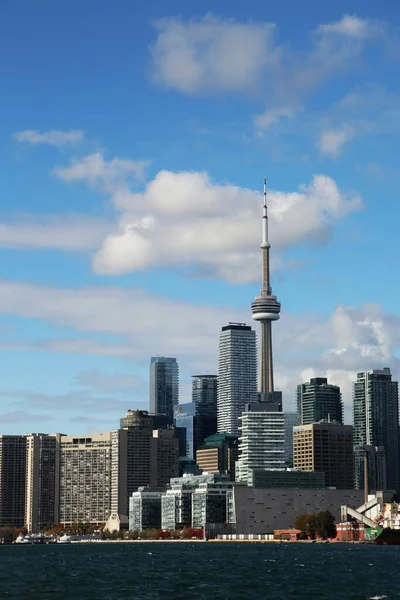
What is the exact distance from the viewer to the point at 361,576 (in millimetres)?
175125

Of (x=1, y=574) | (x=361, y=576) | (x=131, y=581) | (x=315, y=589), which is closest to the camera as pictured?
(x=315, y=589)

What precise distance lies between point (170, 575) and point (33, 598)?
47897mm

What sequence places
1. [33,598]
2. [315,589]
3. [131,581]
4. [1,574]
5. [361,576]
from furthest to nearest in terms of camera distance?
[1,574], [361,576], [131,581], [315,589], [33,598]

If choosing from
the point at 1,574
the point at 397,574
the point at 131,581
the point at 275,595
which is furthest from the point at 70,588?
the point at 397,574

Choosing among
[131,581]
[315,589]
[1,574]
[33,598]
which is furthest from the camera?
[1,574]

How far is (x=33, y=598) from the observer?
435 feet

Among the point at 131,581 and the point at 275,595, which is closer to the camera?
the point at 275,595

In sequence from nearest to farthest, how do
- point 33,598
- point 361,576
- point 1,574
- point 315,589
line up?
1. point 33,598
2. point 315,589
3. point 361,576
4. point 1,574

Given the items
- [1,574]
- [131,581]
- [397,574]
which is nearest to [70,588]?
[131,581]

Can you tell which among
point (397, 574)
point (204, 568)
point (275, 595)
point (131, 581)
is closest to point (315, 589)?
point (275, 595)

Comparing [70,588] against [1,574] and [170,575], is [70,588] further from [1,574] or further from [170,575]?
[1,574]

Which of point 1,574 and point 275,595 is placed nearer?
point 275,595

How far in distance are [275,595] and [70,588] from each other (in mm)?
27765

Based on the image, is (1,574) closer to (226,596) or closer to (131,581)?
(131,581)
